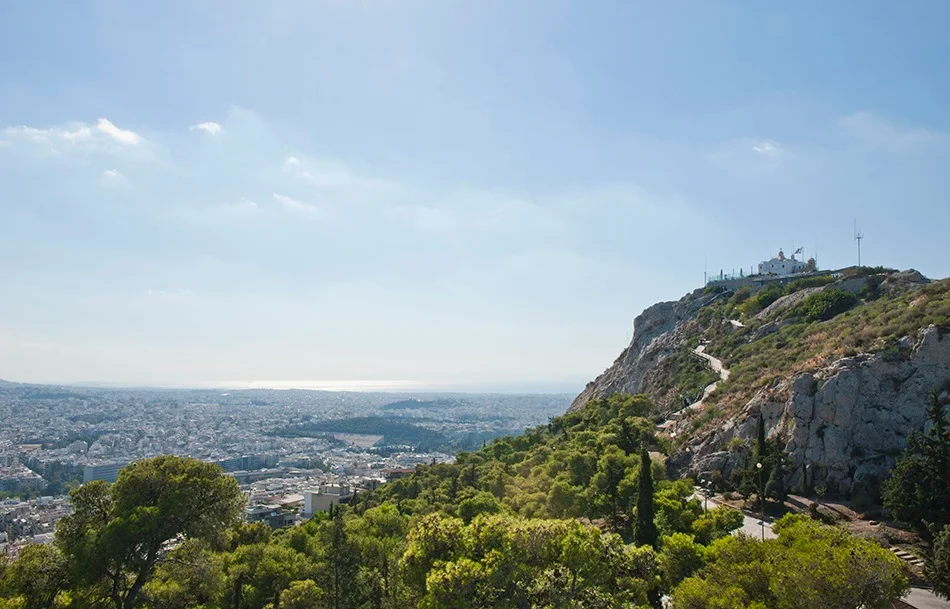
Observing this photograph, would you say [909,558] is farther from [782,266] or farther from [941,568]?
[782,266]

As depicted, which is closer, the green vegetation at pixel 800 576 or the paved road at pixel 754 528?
the green vegetation at pixel 800 576

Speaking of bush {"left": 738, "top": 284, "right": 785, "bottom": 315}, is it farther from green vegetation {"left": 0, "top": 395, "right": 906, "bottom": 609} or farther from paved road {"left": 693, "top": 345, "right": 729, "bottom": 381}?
green vegetation {"left": 0, "top": 395, "right": 906, "bottom": 609}

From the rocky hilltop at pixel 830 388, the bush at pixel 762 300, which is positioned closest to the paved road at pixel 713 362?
the rocky hilltop at pixel 830 388

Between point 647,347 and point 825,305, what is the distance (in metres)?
26.9

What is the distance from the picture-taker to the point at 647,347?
2968 inches

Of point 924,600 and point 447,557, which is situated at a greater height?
point 447,557

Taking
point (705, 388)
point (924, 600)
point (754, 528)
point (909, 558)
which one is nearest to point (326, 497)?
point (705, 388)

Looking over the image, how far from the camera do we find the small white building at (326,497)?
62.9 meters

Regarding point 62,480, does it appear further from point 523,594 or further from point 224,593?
point 523,594

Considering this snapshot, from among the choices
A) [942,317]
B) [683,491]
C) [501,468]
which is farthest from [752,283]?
[683,491]

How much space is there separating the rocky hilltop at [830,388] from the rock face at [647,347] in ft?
40.6

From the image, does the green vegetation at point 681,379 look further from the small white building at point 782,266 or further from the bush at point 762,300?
the small white building at point 782,266

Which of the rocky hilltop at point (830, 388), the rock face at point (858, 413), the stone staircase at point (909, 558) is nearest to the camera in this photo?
the stone staircase at point (909, 558)

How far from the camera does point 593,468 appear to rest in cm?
3306
